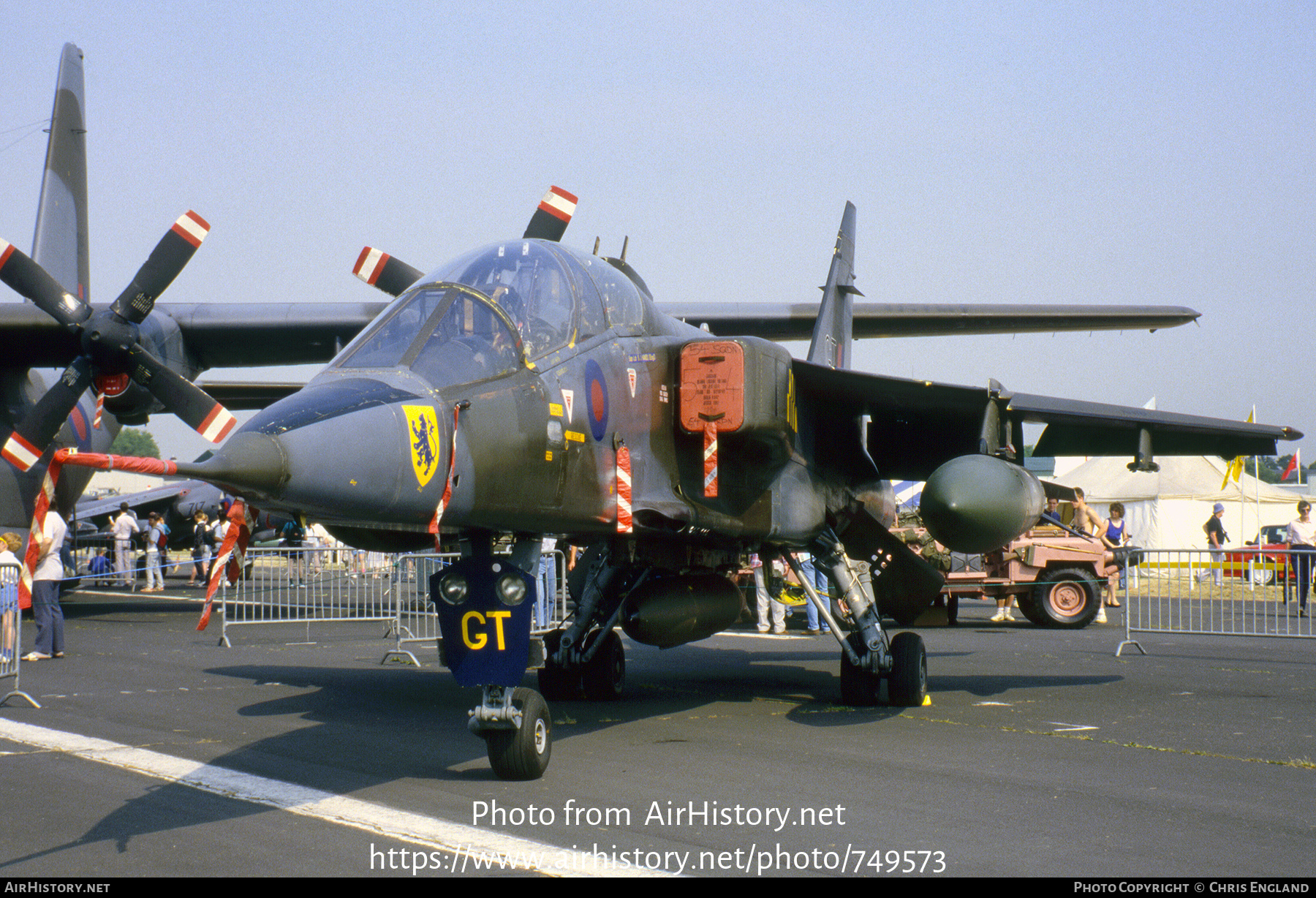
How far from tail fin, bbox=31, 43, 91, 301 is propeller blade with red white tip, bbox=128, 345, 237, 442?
31.7ft

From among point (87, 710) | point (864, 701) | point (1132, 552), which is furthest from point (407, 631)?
point (1132, 552)

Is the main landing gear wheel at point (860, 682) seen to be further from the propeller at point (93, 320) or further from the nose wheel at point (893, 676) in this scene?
the propeller at point (93, 320)

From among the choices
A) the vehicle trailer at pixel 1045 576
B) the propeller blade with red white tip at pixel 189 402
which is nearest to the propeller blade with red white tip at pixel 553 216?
the propeller blade with red white tip at pixel 189 402

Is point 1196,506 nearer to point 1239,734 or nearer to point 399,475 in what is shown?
point 1239,734

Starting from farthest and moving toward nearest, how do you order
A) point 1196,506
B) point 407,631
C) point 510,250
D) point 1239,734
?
point 1196,506
point 407,631
point 1239,734
point 510,250

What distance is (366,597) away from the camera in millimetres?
18672

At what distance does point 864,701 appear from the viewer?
31.7 ft

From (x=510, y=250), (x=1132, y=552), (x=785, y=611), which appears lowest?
(x=785, y=611)

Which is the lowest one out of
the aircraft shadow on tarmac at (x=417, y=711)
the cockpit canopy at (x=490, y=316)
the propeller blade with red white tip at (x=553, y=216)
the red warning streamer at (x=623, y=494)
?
the aircraft shadow on tarmac at (x=417, y=711)

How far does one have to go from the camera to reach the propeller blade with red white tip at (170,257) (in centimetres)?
1071

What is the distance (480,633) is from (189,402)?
3.58 m

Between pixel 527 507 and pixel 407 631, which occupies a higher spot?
pixel 527 507

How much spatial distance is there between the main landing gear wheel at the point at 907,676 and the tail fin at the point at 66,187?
1387 cm
